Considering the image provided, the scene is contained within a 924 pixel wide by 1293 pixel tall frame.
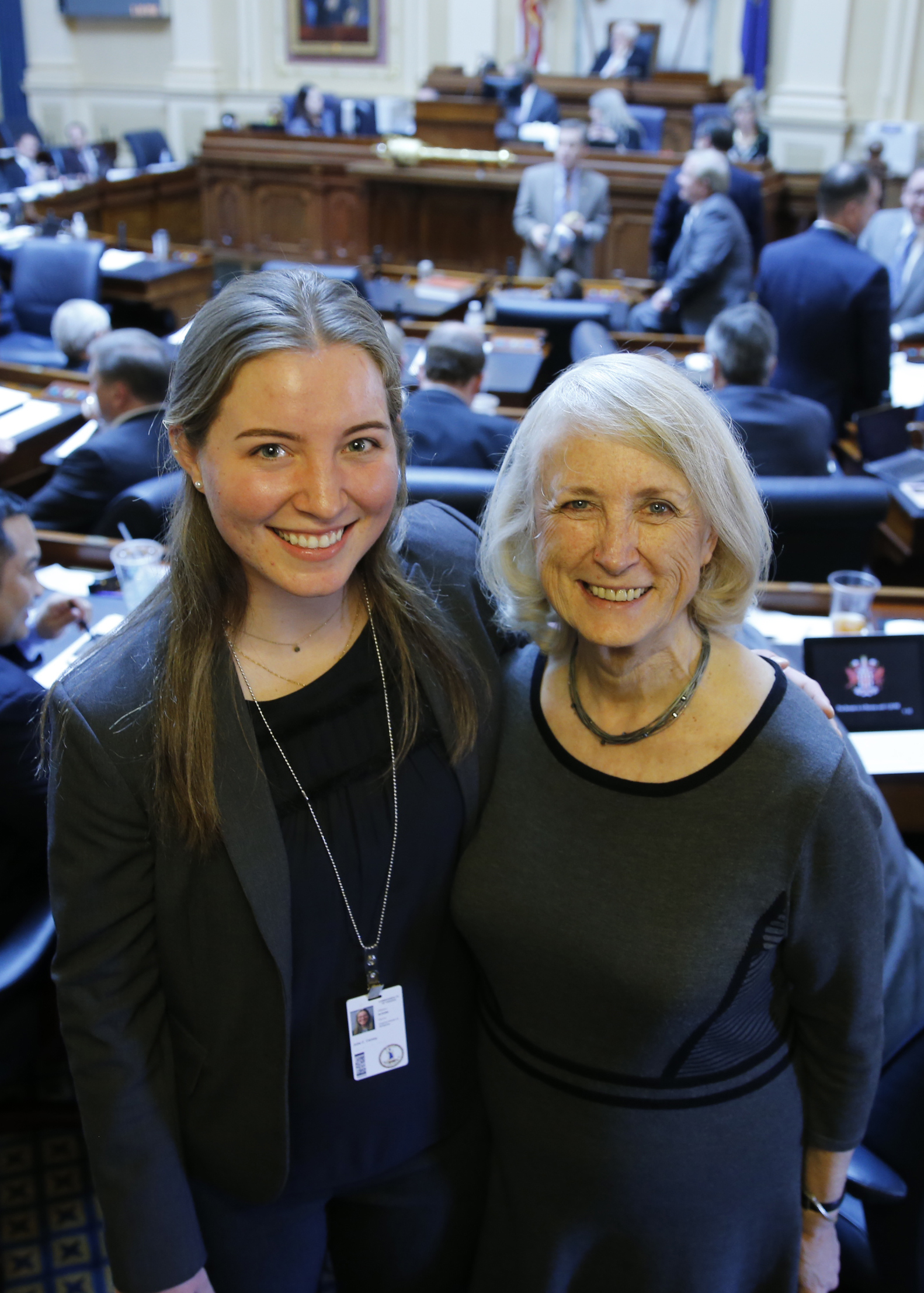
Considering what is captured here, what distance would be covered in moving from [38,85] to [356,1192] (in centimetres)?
1483

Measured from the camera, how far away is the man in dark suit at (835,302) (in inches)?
170

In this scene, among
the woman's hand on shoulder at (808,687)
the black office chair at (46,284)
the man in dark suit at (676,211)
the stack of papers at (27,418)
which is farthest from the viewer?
the black office chair at (46,284)

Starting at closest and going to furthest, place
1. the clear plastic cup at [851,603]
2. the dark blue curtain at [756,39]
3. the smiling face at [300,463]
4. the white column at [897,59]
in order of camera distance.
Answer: the smiling face at [300,463] → the clear plastic cup at [851,603] → the white column at [897,59] → the dark blue curtain at [756,39]

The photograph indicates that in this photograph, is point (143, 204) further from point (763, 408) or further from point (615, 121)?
point (763, 408)

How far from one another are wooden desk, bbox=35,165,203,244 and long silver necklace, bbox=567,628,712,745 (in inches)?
343

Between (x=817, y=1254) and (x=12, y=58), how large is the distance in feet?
50.3

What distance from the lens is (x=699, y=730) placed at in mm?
1216

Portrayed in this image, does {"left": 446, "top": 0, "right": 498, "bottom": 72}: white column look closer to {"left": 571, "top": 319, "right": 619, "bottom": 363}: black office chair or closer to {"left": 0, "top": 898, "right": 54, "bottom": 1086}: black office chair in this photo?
{"left": 571, "top": 319, "right": 619, "bottom": 363}: black office chair

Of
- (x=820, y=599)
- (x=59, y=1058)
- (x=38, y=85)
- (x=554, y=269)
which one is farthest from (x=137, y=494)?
(x=38, y=85)

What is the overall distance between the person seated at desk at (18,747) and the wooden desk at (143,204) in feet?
24.4

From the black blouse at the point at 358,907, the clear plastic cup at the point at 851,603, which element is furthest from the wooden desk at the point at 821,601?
the black blouse at the point at 358,907

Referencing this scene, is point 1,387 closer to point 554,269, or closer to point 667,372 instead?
Result: point 554,269

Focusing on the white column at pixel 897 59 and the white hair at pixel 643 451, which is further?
the white column at pixel 897 59

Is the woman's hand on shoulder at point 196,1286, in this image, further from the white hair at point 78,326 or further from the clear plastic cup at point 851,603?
the white hair at point 78,326
